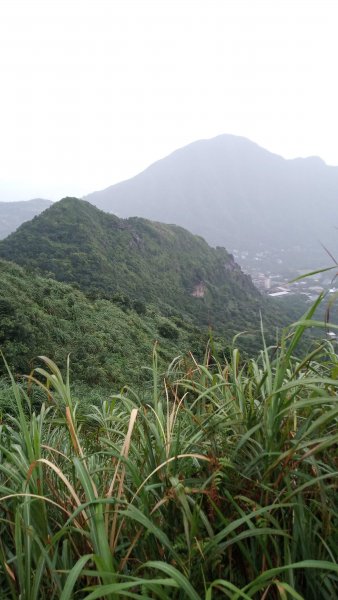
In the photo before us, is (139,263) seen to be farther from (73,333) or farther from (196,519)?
(196,519)

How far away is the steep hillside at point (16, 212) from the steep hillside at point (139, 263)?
71.7 m

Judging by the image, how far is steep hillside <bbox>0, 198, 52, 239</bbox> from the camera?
11475cm

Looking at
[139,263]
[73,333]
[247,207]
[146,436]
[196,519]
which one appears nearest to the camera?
[196,519]

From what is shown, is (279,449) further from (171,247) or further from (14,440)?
(171,247)

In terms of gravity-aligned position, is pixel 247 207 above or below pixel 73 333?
above

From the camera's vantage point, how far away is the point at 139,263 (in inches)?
1639

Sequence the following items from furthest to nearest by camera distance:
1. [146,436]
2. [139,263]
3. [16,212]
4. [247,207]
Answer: [247,207] → [16,212] → [139,263] → [146,436]

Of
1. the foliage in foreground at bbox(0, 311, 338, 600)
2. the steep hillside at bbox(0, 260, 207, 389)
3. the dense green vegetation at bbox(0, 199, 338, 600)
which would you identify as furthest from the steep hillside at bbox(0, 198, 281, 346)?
the foliage in foreground at bbox(0, 311, 338, 600)

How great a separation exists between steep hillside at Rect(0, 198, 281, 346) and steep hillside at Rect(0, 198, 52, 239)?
71.7 metres

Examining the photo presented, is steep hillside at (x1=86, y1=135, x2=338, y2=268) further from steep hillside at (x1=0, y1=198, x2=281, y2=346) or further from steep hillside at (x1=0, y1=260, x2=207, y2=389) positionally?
steep hillside at (x1=0, y1=260, x2=207, y2=389)

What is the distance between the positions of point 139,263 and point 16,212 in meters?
104

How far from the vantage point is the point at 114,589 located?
68 cm

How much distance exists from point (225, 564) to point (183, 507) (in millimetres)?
200

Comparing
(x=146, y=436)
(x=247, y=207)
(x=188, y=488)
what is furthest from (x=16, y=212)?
(x=188, y=488)
